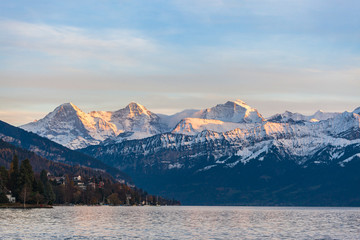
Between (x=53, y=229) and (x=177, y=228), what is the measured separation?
29.3m

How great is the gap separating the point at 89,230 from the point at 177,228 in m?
22.8

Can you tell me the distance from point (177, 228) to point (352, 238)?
40189mm

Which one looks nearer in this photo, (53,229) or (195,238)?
(195,238)

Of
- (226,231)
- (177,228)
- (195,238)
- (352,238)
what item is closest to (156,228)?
(177,228)

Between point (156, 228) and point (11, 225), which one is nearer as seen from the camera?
point (11, 225)

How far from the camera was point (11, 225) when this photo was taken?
14688 centimetres

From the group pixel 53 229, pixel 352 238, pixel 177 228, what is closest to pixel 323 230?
pixel 352 238

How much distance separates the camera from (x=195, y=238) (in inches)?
5123

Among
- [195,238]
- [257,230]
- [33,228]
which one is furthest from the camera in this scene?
[257,230]

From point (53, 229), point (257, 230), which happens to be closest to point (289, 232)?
point (257, 230)

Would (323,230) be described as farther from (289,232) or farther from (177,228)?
(177,228)

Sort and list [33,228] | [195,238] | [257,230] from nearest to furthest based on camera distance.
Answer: [195,238], [33,228], [257,230]

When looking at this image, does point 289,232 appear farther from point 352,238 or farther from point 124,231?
point 124,231

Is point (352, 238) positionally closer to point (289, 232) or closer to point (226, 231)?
point (289, 232)
